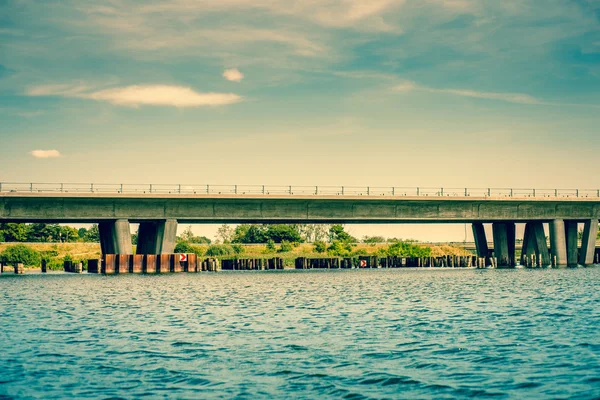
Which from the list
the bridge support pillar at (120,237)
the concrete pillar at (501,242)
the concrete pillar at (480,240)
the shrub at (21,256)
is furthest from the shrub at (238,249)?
the bridge support pillar at (120,237)

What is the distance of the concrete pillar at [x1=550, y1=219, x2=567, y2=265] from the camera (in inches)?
3720

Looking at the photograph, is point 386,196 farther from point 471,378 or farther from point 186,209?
point 471,378

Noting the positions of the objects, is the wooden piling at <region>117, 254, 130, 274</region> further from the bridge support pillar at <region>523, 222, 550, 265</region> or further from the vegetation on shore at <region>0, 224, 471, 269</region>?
the bridge support pillar at <region>523, 222, 550, 265</region>

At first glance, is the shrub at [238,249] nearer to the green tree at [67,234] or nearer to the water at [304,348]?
the green tree at [67,234]

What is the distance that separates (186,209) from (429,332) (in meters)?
56.4

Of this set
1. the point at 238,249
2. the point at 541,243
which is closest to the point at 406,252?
the point at 238,249

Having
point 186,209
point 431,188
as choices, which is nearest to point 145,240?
point 186,209

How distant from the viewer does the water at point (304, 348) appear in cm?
1767

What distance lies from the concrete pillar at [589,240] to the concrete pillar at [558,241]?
365 centimetres

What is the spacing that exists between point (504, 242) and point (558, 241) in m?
7.50

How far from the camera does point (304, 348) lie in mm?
23375

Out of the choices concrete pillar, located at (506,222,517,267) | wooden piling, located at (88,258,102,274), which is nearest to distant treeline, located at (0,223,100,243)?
wooden piling, located at (88,258,102,274)

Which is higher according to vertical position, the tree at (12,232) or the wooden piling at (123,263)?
the tree at (12,232)

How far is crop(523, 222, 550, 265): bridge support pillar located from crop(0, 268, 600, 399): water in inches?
2257
